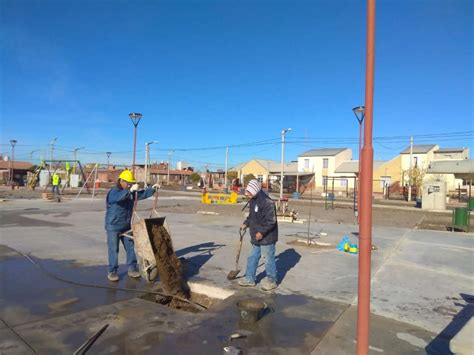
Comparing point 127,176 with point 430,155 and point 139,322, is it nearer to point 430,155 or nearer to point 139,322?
point 139,322

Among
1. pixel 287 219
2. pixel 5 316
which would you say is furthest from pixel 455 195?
pixel 5 316

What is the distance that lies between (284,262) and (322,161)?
6659 cm

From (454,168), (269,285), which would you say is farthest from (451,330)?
(454,168)

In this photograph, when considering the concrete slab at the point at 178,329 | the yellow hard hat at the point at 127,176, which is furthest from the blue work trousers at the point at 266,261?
the yellow hard hat at the point at 127,176

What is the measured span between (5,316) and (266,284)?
358cm

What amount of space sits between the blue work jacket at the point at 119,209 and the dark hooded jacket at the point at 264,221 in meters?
1.89

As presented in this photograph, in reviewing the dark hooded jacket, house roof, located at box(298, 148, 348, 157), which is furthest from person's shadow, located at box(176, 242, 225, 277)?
house roof, located at box(298, 148, 348, 157)

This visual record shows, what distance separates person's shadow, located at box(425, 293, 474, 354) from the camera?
4043 millimetres

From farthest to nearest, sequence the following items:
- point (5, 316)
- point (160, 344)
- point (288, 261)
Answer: point (288, 261)
point (5, 316)
point (160, 344)

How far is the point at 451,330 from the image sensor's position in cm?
462

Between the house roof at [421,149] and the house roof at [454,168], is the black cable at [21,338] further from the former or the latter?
the house roof at [421,149]

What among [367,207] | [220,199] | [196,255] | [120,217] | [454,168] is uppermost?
[454,168]

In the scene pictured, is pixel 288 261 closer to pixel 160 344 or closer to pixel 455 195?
pixel 160 344

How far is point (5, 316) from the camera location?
451cm
